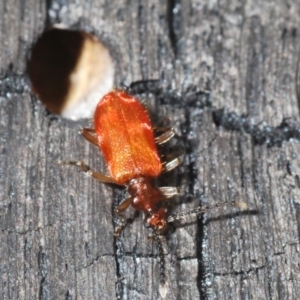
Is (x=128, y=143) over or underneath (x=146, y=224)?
over

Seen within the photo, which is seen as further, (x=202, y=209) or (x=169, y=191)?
(x=169, y=191)

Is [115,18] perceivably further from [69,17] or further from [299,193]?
[299,193]

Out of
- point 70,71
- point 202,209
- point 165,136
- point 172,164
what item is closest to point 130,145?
point 165,136

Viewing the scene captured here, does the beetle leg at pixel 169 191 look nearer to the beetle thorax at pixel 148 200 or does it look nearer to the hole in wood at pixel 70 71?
the beetle thorax at pixel 148 200

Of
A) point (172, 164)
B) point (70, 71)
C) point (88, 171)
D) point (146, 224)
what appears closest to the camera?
point (146, 224)

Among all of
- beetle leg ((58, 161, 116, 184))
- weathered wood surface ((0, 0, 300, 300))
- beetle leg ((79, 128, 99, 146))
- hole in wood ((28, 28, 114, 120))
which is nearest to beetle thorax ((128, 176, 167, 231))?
weathered wood surface ((0, 0, 300, 300))

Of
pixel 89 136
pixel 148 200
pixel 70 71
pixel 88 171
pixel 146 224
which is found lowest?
pixel 146 224

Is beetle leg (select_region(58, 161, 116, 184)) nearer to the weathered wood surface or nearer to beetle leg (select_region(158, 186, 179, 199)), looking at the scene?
the weathered wood surface

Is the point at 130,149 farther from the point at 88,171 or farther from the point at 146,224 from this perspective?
the point at 146,224
